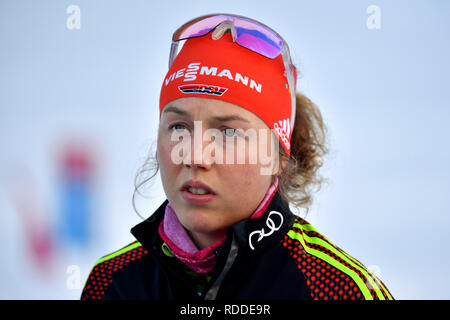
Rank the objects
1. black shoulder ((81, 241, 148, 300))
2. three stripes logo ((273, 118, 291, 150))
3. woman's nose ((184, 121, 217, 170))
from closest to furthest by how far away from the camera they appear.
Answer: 1. woman's nose ((184, 121, 217, 170))
2. three stripes logo ((273, 118, 291, 150))
3. black shoulder ((81, 241, 148, 300))

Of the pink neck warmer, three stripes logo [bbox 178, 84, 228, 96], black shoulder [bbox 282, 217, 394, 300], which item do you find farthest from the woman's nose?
black shoulder [bbox 282, 217, 394, 300]

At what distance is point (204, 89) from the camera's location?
1.26m

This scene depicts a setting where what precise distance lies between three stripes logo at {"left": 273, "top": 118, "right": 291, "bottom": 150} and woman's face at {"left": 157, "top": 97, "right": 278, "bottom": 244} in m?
0.08

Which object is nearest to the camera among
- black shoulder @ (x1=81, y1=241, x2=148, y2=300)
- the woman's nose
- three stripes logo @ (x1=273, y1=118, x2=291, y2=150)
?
the woman's nose

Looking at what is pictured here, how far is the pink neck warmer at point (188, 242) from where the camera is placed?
4.11 ft

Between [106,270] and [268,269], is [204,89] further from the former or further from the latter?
[106,270]

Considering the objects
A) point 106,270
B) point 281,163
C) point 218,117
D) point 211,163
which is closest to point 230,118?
point 218,117

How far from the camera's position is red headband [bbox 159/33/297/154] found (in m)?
1.27

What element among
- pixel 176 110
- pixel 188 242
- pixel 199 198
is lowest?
pixel 188 242

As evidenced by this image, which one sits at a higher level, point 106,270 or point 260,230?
point 260,230

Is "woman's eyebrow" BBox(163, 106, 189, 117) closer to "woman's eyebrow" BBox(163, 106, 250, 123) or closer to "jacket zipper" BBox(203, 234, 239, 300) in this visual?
"woman's eyebrow" BBox(163, 106, 250, 123)

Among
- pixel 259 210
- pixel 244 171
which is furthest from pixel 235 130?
pixel 259 210

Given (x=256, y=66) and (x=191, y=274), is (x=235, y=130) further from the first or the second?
(x=191, y=274)

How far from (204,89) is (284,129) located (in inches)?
11.5
